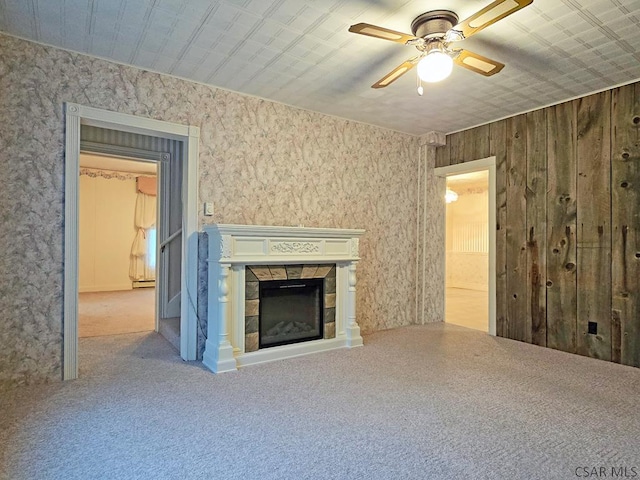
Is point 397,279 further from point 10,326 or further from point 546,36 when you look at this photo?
point 10,326

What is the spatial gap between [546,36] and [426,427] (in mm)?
2580

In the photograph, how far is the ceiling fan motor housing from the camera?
219 centimetres

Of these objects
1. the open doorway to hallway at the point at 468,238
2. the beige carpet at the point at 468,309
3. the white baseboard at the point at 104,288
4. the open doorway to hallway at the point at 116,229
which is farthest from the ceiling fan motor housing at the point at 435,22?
the white baseboard at the point at 104,288

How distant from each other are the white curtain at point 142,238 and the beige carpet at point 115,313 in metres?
0.81

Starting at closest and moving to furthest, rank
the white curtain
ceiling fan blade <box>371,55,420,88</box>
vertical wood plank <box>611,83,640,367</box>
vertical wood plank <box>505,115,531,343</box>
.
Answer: ceiling fan blade <box>371,55,420,88</box> → vertical wood plank <box>611,83,640,367</box> → vertical wood plank <box>505,115,531,343</box> → the white curtain

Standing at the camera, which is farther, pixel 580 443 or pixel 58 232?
pixel 58 232

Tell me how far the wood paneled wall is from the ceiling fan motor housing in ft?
6.89

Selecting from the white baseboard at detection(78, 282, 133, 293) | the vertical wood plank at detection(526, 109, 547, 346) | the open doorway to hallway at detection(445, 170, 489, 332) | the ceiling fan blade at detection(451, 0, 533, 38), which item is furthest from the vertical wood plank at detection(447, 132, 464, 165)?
the white baseboard at detection(78, 282, 133, 293)

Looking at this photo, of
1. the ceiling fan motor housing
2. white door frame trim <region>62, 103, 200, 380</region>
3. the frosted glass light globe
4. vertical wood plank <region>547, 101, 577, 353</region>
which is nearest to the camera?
the frosted glass light globe

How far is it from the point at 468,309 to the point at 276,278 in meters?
3.98

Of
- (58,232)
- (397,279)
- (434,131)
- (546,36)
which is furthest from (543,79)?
(58,232)

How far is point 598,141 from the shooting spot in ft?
11.2

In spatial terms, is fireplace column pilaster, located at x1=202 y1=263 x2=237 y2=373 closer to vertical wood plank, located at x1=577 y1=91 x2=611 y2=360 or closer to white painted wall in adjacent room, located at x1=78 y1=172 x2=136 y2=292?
vertical wood plank, located at x1=577 y1=91 x2=611 y2=360

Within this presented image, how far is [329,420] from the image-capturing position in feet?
7.04
